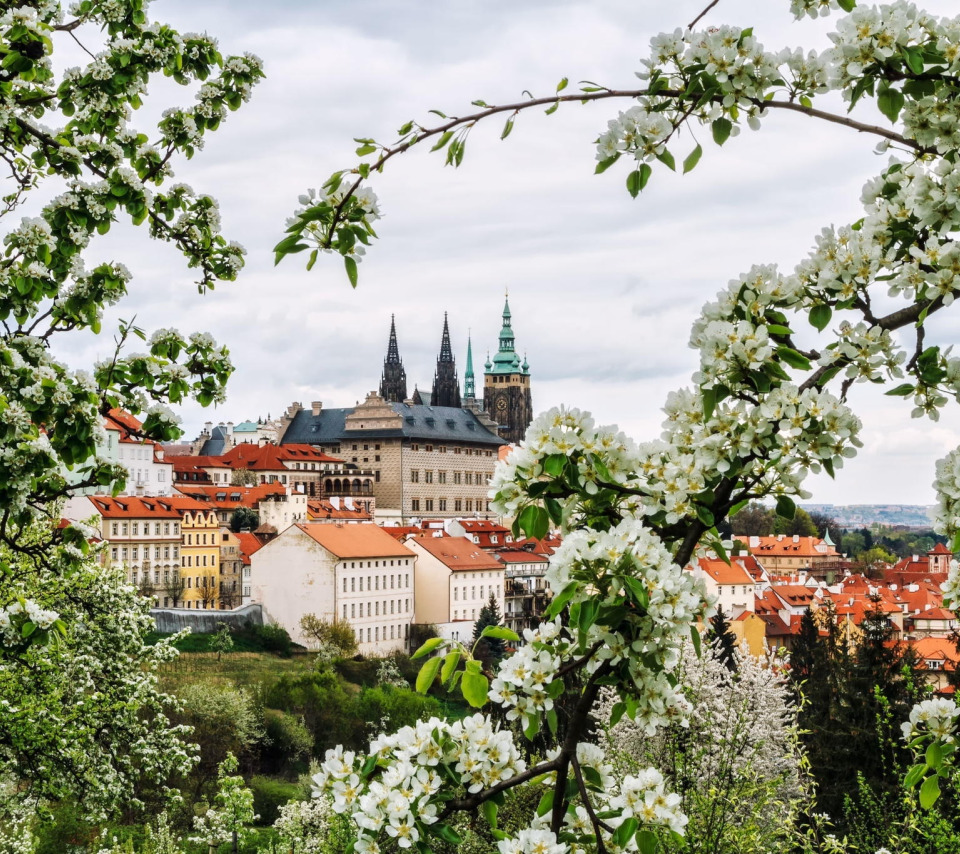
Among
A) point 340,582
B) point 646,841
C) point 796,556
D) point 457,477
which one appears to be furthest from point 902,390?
point 796,556

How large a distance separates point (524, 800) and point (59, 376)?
32.5 ft

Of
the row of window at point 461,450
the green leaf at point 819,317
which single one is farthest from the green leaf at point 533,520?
the row of window at point 461,450

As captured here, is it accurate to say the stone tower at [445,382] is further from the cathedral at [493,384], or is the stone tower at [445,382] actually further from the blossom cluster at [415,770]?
the blossom cluster at [415,770]

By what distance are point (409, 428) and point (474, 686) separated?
107 metres

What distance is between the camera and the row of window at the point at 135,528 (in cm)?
6419

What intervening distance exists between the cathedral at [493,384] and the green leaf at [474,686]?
137486 millimetres

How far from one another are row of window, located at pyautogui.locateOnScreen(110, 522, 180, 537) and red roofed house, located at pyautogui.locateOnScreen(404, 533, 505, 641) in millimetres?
14581

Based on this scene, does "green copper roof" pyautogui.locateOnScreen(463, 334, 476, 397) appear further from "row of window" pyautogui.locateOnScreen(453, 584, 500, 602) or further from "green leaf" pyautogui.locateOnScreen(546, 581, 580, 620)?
"green leaf" pyautogui.locateOnScreen(546, 581, 580, 620)

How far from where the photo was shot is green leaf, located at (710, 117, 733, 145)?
8.07 ft

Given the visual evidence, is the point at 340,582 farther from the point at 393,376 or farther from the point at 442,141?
the point at 393,376

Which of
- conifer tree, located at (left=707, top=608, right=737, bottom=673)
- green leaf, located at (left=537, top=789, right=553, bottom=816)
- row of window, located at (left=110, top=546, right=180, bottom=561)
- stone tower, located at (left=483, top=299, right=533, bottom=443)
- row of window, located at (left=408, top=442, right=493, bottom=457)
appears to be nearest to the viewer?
green leaf, located at (left=537, top=789, right=553, bottom=816)

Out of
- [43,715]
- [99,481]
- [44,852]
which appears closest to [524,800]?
[43,715]

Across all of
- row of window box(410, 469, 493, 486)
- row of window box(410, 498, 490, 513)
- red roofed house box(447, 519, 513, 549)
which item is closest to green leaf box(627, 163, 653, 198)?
red roofed house box(447, 519, 513, 549)

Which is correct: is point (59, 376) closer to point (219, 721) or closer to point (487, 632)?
point (487, 632)
